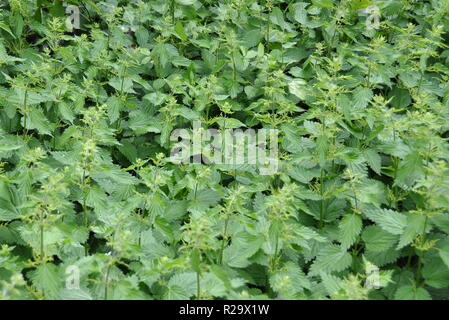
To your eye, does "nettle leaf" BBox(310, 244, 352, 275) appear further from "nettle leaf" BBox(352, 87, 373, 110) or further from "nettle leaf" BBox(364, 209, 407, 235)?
"nettle leaf" BBox(352, 87, 373, 110)

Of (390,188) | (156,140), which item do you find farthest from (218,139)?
(390,188)

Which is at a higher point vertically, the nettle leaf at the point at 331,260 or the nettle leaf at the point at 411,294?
the nettle leaf at the point at 331,260

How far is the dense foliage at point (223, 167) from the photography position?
2.42m

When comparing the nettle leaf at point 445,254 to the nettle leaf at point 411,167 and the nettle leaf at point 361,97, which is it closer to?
the nettle leaf at point 411,167

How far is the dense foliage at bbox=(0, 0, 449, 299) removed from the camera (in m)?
2.42

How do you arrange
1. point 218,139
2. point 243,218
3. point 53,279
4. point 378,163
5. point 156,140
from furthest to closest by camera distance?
point 156,140 → point 218,139 → point 378,163 → point 243,218 → point 53,279

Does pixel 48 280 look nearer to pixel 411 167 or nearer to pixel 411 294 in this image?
pixel 411 294

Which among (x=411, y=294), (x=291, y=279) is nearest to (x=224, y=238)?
(x=291, y=279)

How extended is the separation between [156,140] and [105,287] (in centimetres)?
154

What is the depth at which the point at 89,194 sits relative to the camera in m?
2.81

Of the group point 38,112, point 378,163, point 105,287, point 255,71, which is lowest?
point 105,287

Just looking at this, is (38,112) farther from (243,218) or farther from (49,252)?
(243,218)

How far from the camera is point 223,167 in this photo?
3113mm

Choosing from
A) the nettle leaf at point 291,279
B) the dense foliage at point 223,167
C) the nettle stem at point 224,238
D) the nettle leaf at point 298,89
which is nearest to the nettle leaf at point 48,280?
the dense foliage at point 223,167
